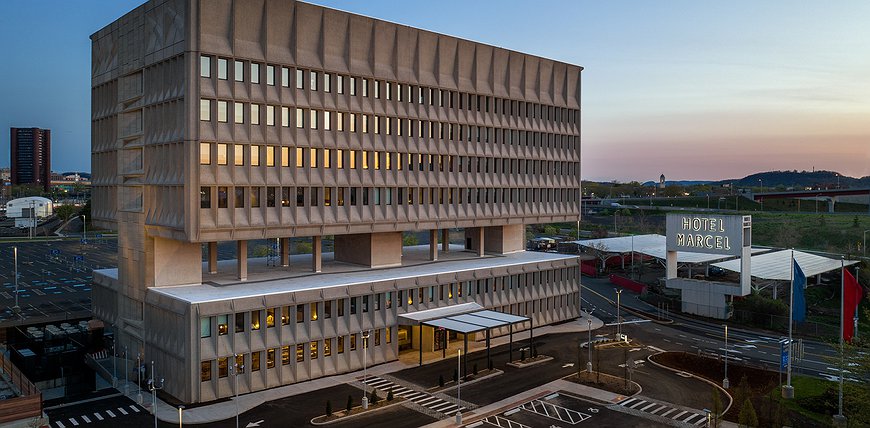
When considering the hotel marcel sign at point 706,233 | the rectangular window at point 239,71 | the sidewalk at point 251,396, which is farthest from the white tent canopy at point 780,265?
the rectangular window at point 239,71

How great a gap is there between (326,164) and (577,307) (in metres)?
43.1

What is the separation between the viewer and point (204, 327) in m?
50.6

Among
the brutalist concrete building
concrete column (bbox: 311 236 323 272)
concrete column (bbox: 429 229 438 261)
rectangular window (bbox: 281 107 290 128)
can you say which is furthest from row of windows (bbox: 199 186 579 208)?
rectangular window (bbox: 281 107 290 128)

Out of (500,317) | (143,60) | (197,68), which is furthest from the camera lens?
(500,317)

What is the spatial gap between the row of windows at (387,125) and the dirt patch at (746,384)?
33290mm

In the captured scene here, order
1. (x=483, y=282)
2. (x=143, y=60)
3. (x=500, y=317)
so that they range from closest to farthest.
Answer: (x=143, y=60), (x=500, y=317), (x=483, y=282)

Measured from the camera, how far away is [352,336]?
59938 mm

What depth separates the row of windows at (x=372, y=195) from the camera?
5625 cm

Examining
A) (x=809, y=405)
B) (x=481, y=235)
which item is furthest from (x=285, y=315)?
(x=809, y=405)

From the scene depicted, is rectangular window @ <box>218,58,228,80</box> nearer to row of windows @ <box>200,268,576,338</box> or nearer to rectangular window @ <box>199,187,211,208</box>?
rectangular window @ <box>199,187,211,208</box>

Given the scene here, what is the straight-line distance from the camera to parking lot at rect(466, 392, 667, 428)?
46.3m

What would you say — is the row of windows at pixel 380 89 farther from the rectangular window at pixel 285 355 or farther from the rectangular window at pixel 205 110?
the rectangular window at pixel 285 355

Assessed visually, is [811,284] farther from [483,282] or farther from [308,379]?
[308,379]

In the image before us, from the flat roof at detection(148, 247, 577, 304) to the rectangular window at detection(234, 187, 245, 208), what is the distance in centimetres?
765
